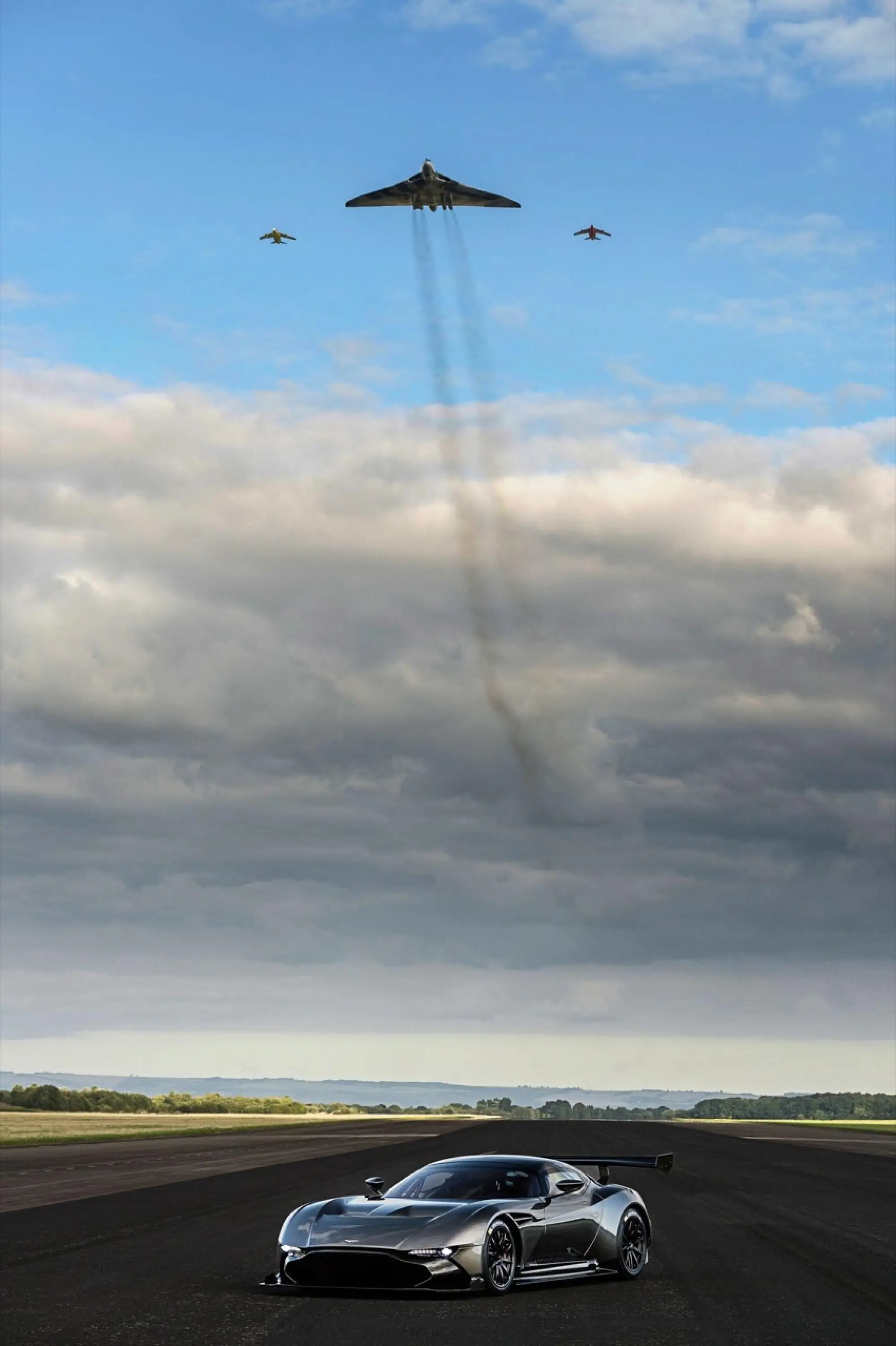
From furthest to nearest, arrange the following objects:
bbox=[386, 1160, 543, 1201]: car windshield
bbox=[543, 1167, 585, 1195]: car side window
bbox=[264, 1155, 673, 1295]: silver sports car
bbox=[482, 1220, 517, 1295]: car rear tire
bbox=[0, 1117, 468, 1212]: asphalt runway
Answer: bbox=[0, 1117, 468, 1212]: asphalt runway
bbox=[543, 1167, 585, 1195]: car side window
bbox=[386, 1160, 543, 1201]: car windshield
bbox=[482, 1220, 517, 1295]: car rear tire
bbox=[264, 1155, 673, 1295]: silver sports car

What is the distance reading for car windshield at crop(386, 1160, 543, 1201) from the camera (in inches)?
753

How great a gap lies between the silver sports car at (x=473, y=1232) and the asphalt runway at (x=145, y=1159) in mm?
16821

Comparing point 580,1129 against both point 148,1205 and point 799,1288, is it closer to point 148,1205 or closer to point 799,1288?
point 148,1205

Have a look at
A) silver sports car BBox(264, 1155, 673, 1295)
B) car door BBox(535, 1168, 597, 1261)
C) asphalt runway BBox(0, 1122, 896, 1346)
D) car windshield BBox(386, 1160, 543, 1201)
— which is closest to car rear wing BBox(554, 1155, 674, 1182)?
silver sports car BBox(264, 1155, 673, 1295)

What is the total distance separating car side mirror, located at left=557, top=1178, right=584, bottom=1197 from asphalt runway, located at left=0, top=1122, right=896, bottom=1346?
3.88ft

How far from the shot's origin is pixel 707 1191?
40.8 m

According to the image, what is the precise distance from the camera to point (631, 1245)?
20.7 meters

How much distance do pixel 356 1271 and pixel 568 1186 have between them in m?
3.36

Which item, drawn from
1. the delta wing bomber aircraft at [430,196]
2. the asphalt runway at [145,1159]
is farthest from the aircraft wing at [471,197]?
the asphalt runway at [145,1159]

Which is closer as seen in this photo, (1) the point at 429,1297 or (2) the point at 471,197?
(1) the point at 429,1297

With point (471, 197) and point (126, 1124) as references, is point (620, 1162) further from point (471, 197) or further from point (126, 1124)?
point (126, 1124)

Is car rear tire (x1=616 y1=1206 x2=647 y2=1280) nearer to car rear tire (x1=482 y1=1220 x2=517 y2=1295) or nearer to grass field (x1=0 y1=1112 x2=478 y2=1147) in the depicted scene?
car rear tire (x1=482 y1=1220 x2=517 y2=1295)

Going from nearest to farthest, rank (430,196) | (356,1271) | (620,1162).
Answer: (356,1271) → (620,1162) → (430,196)

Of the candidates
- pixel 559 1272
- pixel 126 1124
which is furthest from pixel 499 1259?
pixel 126 1124
